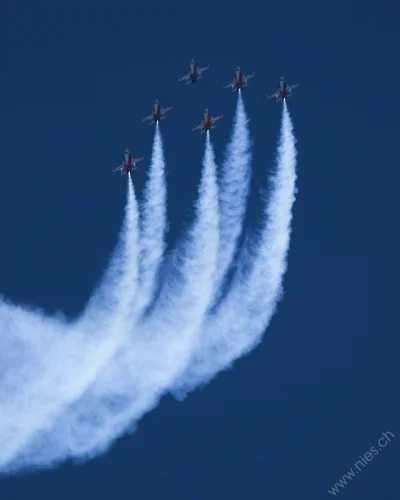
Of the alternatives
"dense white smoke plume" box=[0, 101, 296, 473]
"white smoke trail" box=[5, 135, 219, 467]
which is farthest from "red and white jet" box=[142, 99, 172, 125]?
"white smoke trail" box=[5, 135, 219, 467]

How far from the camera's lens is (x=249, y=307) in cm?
4675

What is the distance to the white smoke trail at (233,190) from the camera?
1823 inches

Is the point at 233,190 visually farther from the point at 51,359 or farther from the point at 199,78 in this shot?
the point at 51,359

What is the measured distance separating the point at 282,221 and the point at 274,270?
206 cm

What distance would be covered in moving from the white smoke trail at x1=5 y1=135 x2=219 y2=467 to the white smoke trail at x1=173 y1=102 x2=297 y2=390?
624 millimetres

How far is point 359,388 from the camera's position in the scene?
52.6 m

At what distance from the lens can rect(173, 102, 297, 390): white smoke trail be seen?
46438 millimetres

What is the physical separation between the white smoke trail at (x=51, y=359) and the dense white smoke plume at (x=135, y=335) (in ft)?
0.12

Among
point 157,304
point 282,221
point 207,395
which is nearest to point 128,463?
point 207,395

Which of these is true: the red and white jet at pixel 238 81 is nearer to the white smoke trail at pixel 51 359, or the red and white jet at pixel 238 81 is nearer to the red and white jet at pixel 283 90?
the red and white jet at pixel 283 90

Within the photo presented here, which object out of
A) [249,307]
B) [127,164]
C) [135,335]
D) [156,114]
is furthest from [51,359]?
[156,114]

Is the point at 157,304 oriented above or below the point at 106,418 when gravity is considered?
above

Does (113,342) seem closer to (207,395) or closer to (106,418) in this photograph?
(106,418)

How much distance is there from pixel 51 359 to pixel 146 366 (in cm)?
365
